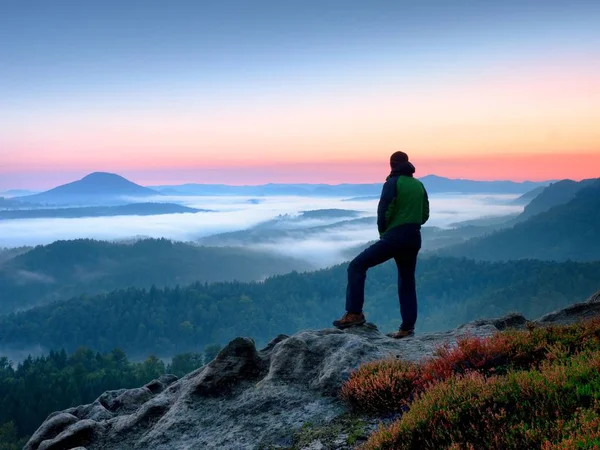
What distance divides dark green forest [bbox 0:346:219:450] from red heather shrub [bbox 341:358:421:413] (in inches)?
3481

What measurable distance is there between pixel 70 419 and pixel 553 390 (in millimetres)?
10479

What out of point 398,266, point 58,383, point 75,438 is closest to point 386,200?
point 398,266

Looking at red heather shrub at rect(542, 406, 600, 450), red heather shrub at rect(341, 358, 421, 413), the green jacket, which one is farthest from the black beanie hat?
red heather shrub at rect(542, 406, 600, 450)

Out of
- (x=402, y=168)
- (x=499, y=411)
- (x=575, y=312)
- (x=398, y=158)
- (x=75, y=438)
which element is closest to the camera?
(x=499, y=411)

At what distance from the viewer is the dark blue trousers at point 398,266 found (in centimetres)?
1195

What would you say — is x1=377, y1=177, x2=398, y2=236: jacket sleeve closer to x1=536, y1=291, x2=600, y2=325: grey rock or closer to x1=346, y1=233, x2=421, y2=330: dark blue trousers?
x1=346, y1=233, x2=421, y2=330: dark blue trousers

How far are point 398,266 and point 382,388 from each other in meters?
4.75

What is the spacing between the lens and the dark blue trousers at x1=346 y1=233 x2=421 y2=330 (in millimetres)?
11945

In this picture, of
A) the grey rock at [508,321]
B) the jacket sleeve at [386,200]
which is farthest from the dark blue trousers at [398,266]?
the grey rock at [508,321]

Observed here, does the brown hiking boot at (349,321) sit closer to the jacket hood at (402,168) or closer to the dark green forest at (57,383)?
the jacket hood at (402,168)

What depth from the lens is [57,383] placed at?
107m

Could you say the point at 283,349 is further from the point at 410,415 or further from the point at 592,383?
the point at 592,383

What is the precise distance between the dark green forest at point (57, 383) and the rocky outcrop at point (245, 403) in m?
84.0

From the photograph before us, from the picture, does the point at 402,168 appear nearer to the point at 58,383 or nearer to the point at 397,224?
the point at 397,224
